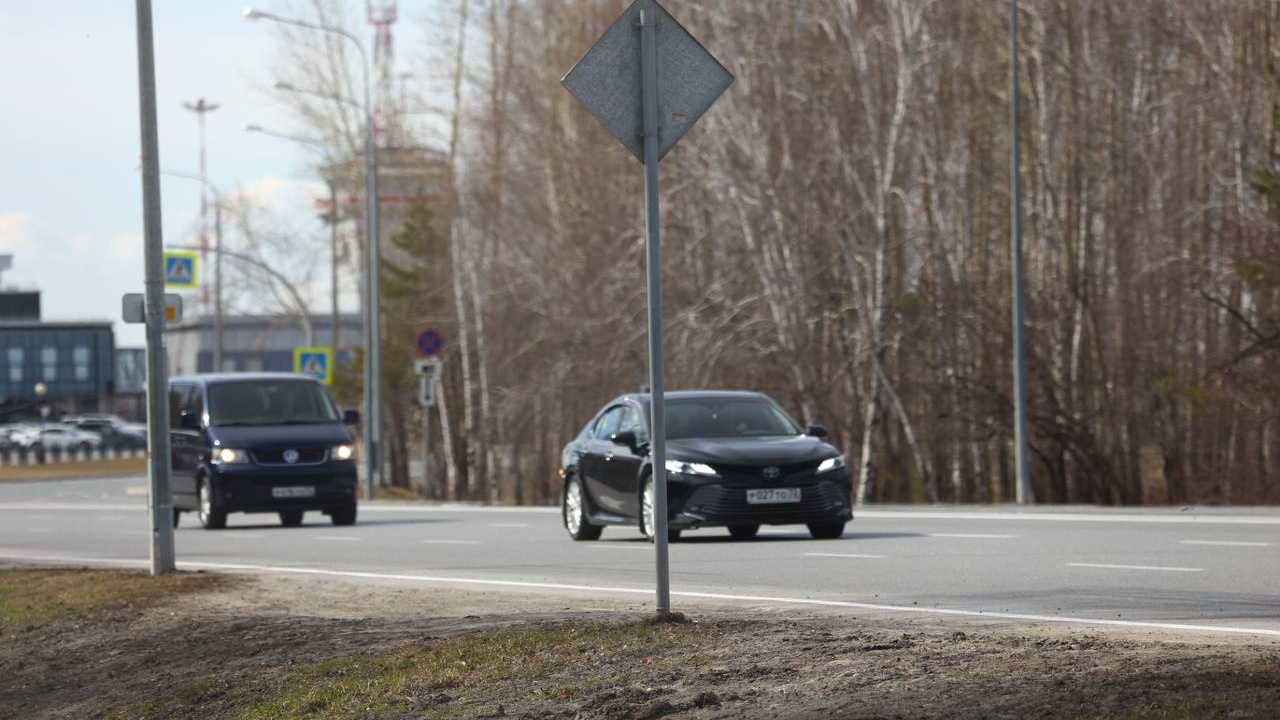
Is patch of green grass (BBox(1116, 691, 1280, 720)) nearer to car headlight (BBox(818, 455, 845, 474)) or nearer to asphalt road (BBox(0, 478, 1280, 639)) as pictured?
asphalt road (BBox(0, 478, 1280, 639))

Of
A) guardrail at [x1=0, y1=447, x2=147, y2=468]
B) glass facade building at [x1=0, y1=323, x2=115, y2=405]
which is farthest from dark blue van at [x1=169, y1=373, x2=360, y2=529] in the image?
glass facade building at [x1=0, y1=323, x2=115, y2=405]

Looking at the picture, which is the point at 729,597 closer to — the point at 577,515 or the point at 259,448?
the point at 577,515

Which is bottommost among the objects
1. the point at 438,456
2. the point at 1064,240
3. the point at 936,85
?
the point at 438,456

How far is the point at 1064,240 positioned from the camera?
39.9 meters

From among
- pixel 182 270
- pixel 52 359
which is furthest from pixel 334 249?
pixel 52 359

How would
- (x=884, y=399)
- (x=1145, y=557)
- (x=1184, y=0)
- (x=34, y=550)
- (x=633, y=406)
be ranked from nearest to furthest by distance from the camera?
(x=1145, y=557)
(x=633, y=406)
(x=34, y=550)
(x=1184, y=0)
(x=884, y=399)

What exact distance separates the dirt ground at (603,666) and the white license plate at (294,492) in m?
13.2

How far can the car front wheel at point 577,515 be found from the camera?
871 inches

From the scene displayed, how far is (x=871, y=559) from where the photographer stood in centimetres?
1781

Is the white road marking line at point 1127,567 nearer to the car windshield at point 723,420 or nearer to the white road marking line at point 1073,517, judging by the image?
the car windshield at point 723,420

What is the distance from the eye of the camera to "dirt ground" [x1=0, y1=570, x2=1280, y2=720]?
315 inches

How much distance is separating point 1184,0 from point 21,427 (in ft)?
352

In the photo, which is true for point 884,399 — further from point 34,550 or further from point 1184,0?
point 34,550

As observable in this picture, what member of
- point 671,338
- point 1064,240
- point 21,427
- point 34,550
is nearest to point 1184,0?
point 1064,240
